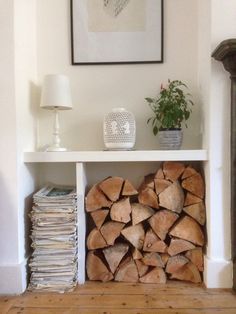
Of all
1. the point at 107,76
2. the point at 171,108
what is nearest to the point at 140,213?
the point at 171,108

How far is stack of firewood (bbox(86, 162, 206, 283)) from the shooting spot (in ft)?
5.67

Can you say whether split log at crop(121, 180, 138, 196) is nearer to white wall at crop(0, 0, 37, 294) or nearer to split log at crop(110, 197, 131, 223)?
split log at crop(110, 197, 131, 223)

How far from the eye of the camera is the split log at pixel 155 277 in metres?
1.75

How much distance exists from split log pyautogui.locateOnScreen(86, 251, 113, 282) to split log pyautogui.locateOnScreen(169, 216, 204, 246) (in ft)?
1.52

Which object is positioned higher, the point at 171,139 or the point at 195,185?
Result: the point at 171,139

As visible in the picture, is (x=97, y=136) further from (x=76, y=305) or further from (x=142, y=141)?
(x=76, y=305)

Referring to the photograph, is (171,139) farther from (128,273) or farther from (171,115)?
(128,273)

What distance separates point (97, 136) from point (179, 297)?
1.11 meters

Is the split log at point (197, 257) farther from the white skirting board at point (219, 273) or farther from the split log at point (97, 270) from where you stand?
the split log at point (97, 270)

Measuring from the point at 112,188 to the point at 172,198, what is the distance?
0.37 m

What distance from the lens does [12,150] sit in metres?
1.63

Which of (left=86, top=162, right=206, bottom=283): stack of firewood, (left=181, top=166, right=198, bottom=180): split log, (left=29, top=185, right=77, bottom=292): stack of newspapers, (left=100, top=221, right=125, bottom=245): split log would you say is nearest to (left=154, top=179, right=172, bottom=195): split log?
(left=86, top=162, right=206, bottom=283): stack of firewood

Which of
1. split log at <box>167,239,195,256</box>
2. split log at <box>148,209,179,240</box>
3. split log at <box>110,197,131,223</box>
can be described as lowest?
split log at <box>167,239,195,256</box>

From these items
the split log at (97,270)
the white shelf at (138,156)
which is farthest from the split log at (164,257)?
the white shelf at (138,156)
